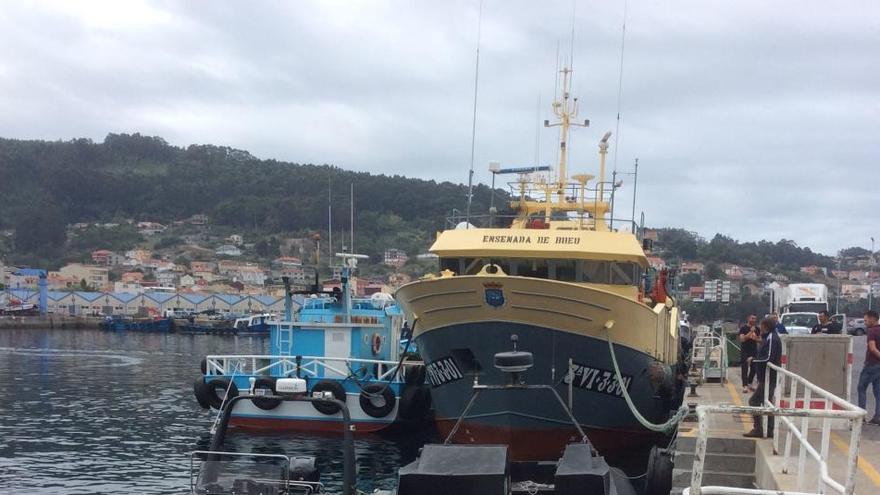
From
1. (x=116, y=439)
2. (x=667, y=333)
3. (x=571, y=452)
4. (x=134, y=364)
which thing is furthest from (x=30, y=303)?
(x=571, y=452)

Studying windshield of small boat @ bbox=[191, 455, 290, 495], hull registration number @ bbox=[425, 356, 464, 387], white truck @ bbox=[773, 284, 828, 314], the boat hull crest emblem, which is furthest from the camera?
white truck @ bbox=[773, 284, 828, 314]

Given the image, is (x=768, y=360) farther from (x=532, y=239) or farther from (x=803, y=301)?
(x=803, y=301)

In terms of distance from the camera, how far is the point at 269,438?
22109 mm

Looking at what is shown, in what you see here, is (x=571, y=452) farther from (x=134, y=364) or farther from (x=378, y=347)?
(x=134, y=364)

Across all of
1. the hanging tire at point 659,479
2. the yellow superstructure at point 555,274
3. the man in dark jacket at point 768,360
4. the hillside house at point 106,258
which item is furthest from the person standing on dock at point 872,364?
the hillside house at point 106,258

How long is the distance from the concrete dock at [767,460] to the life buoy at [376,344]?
12387mm

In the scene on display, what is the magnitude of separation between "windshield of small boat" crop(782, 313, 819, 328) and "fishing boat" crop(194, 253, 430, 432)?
871 inches

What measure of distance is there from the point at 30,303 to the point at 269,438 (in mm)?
110300

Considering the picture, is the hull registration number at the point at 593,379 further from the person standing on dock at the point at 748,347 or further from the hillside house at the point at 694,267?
the hillside house at the point at 694,267

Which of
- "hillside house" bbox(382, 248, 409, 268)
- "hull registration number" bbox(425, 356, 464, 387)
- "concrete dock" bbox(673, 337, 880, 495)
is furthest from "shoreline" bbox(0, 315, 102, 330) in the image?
"concrete dock" bbox(673, 337, 880, 495)

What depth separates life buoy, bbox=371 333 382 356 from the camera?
990 inches

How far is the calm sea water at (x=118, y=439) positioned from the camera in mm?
18406

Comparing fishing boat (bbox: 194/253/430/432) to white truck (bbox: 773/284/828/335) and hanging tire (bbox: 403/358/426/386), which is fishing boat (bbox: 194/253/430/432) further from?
white truck (bbox: 773/284/828/335)

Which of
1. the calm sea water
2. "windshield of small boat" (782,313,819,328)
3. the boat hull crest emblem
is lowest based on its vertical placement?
the calm sea water
